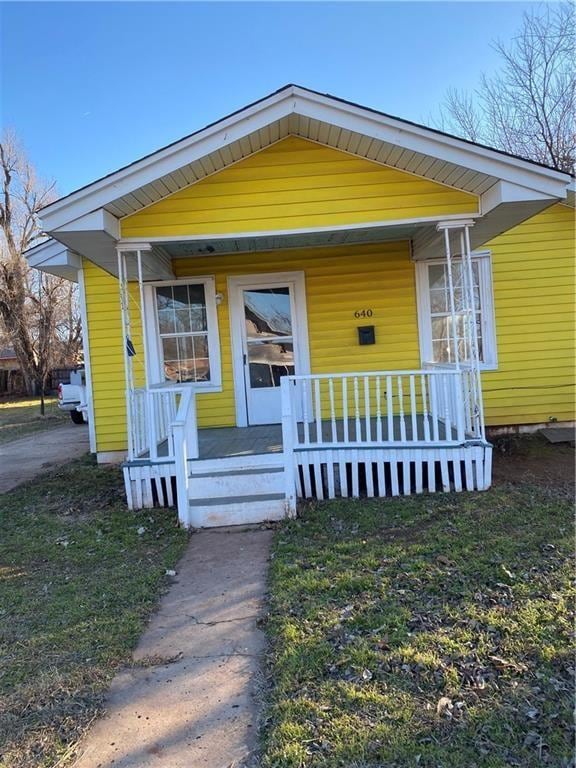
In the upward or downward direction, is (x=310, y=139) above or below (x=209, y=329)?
above

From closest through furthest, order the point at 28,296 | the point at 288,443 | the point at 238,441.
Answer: the point at 288,443
the point at 238,441
the point at 28,296

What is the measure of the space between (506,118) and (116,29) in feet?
43.5

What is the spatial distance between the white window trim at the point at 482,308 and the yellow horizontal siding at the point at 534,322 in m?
0.09

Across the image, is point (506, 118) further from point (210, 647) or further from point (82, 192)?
point (210, 647)

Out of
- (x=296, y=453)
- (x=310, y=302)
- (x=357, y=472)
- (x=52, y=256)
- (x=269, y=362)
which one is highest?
(x=52, y=256)

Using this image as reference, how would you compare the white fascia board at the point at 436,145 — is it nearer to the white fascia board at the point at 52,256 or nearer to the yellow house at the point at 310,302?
the yellow house at the point at 310,302

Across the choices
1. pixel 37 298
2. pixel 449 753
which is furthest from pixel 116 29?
pixel 37 298

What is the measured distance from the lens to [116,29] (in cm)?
764

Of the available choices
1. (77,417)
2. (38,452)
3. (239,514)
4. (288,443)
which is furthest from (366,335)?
(77,417)

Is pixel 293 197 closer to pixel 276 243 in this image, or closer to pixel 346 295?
pixel 276 243

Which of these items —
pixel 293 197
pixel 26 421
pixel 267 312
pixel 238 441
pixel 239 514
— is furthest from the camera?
pixel 26 421

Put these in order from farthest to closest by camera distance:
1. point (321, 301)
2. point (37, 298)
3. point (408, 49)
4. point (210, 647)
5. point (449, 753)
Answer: point (37, 298)
point (408, 49)
point (321, 301)
point (210, 647)
point (449, 753)

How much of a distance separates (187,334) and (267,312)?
1.22 m

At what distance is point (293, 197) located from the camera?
17.3 ft
